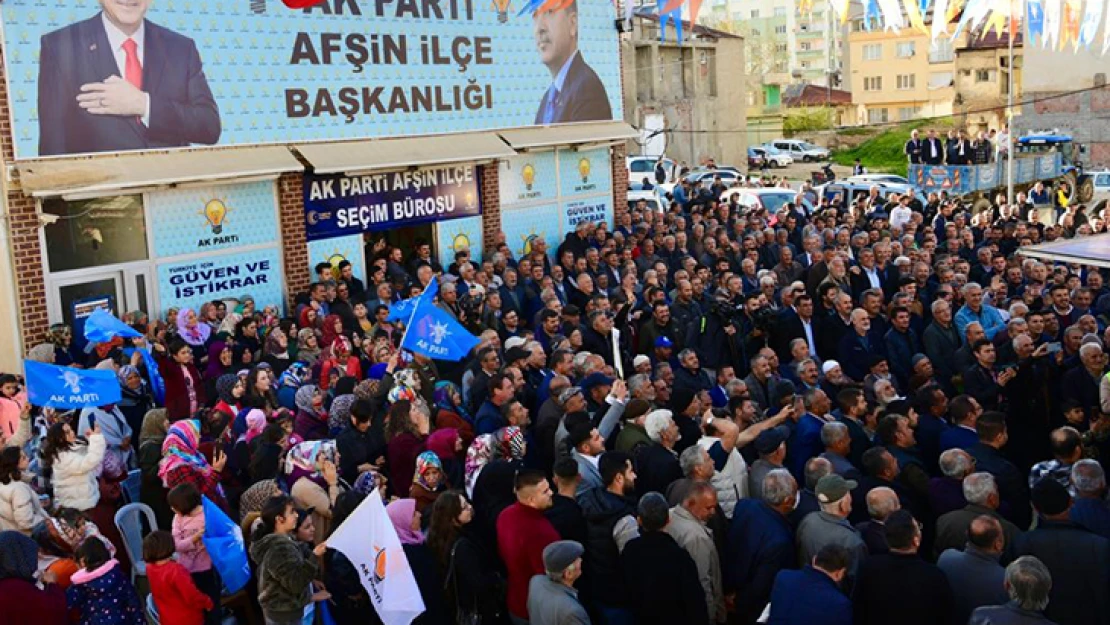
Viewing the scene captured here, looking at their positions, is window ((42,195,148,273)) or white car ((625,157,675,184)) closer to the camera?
window ((42,195,148,273))

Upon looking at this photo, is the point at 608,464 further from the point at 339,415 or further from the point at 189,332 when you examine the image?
the point at 189,332

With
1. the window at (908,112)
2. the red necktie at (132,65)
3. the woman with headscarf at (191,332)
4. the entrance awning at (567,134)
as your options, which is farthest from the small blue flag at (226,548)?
the window at (908,112)

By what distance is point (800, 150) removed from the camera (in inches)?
2219

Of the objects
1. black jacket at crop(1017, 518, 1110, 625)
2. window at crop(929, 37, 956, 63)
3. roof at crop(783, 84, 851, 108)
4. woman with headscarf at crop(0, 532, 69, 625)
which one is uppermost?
window at crop(929, 37, 956, 63)

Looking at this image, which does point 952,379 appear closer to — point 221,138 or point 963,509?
point 963,509

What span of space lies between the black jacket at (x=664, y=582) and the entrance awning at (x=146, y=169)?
8.83 m

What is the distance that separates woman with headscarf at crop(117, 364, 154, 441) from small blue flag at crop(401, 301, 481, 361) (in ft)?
7.88

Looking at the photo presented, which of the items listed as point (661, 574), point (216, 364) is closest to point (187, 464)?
point (661, 574)

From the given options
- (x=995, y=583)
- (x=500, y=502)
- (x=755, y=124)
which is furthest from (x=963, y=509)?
(x=755, y=124)

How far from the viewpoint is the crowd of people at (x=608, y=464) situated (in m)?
6.26

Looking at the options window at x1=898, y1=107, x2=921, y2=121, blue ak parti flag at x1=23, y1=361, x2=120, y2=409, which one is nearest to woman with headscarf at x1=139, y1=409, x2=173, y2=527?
blue ak parti flag at x1=23, y1=361, x2=120, y2=409

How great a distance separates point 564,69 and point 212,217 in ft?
24.0

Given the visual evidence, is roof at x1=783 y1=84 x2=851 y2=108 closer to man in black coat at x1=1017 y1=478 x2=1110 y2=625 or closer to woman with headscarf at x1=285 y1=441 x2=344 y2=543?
woman with headscarf at x1=285 y1=441 x2=344 y2=543

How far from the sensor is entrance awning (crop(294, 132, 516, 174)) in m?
15.5
